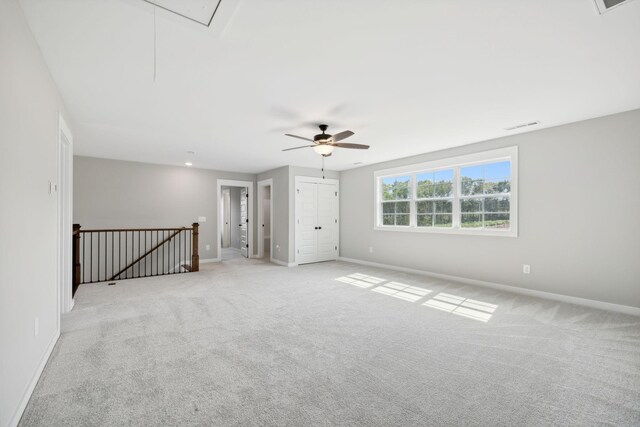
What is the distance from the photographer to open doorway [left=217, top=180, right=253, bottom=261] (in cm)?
843

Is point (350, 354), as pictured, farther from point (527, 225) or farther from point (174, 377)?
point (527, 225)

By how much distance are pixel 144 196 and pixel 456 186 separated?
23.1ft

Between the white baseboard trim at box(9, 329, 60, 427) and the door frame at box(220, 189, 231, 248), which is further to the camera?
the door frame at box(220, 189, 231, 248)

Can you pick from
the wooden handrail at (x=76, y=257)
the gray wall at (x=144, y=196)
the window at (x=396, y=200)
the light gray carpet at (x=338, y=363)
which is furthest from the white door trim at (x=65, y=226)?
the window at (x=396, y=200)

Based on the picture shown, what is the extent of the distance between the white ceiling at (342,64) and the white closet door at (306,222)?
3001 millimetres

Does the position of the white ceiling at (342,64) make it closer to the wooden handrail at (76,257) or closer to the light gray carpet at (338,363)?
the wooden handrail at (76,257)

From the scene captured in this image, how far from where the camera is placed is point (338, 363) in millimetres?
2424

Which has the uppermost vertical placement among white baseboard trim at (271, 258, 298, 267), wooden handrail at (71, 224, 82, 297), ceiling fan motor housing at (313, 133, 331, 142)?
ceiling fan motor housing at (313, 133, 331, 142)

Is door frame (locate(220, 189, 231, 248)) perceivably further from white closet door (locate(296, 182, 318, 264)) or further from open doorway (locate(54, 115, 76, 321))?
open doorway (locate(54, 115, 76, 321))

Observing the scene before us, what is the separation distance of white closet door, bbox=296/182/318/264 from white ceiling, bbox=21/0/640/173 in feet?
9.85

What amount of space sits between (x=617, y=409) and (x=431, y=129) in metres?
3.47

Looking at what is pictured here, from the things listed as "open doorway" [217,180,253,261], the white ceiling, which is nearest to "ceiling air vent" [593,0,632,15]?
the white ceiling

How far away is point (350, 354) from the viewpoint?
102 inches

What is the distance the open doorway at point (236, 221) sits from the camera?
8430 millimetres
